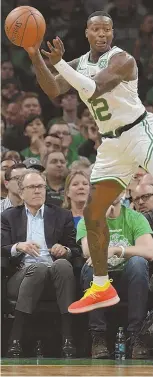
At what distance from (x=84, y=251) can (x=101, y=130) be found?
1.64 meters

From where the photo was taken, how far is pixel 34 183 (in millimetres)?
9188

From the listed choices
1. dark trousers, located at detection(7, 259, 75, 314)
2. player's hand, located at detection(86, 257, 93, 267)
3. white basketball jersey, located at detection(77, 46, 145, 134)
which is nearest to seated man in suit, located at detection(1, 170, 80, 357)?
dark trousers, located at detection(7, 259, 75, 314)

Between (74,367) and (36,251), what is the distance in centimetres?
152

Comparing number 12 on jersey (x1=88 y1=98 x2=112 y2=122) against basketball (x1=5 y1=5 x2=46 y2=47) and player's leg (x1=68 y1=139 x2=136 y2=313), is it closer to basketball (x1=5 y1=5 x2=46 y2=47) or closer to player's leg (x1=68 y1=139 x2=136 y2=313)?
player's leg (x1=68 y1=139 x2=136 y2=313)

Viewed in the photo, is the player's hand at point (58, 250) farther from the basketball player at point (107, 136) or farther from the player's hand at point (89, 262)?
the basketball player at point (107, 136)

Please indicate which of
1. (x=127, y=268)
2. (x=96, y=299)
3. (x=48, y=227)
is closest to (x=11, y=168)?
(x=48, y=227)

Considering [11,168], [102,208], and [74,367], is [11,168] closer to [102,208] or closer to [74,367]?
[102,208]

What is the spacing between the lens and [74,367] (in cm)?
775

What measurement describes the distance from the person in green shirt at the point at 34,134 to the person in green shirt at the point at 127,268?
10.8 feet

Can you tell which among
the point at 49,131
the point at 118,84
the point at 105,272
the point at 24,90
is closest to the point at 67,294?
the point at 105,272

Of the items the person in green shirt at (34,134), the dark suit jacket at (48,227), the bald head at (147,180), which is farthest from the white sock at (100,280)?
the person in green shirt at (34,134)

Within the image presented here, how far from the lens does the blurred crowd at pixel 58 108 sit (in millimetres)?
10828

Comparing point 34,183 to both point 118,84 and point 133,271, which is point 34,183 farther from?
point 118,84

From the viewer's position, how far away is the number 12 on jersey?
25.2ft
